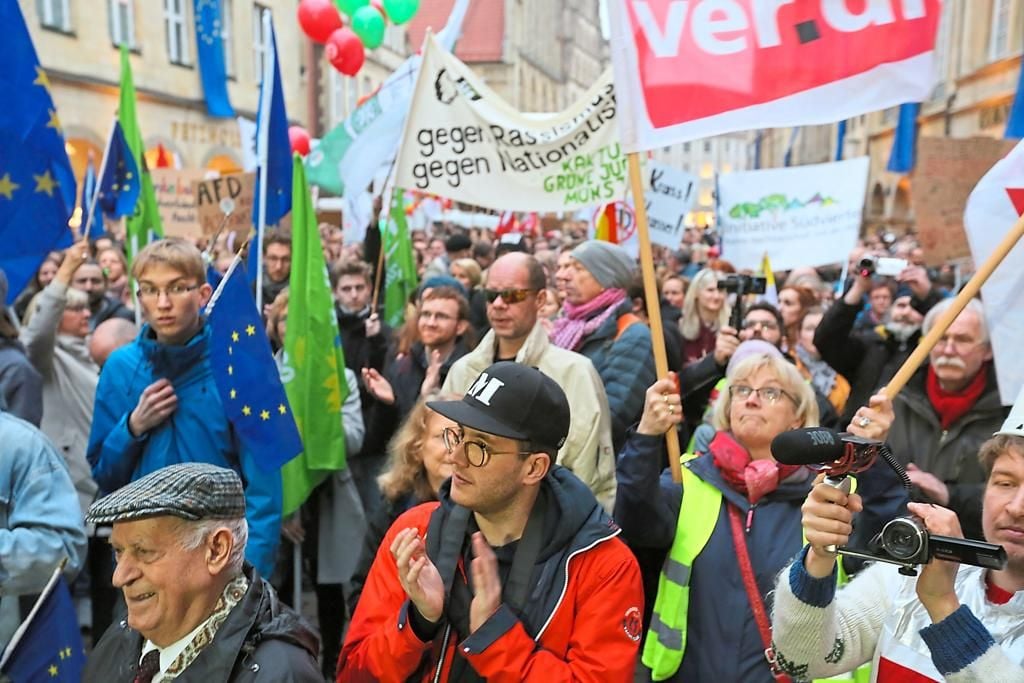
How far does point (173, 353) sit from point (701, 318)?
4.13 m

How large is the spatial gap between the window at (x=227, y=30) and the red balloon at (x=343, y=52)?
13216 mm

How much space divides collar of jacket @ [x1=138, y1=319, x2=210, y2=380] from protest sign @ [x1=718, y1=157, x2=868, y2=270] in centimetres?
599

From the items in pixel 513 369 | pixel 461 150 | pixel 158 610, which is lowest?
pixel 158 610

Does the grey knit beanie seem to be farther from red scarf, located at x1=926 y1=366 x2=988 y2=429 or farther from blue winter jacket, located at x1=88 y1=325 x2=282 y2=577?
blue winter jacket, located at x1=88 y1=325 x2=282 y2=577

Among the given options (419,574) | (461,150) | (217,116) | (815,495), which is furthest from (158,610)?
(217,116)

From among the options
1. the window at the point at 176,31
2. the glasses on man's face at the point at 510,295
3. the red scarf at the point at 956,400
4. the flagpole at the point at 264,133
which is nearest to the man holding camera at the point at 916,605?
the red scarf at the point at 956,400

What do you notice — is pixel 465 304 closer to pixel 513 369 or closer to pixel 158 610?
pixel 513 369

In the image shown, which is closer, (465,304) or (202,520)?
(202,520)

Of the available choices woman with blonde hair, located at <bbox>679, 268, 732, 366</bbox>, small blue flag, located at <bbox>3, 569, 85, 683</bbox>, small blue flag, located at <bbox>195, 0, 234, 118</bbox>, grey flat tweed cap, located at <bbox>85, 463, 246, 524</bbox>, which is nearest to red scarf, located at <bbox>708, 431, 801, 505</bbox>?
grey flat tweed cap, located at <bbox>85, 463, 246, 524</bbox>

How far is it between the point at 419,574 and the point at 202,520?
0.48m

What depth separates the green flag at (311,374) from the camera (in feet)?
14.8

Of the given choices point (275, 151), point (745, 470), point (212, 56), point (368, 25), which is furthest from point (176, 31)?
point (745, 470)

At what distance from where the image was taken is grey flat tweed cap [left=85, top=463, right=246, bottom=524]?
6.79ft

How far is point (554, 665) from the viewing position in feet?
7.26
